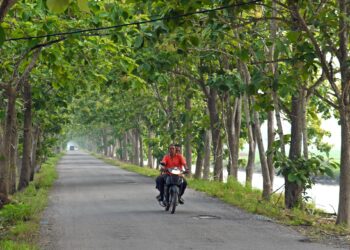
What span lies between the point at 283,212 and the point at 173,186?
9.05 feet

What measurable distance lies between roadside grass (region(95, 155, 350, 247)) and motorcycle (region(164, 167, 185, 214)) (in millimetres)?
2025

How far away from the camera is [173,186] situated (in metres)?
14.1

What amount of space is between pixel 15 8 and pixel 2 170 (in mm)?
5657

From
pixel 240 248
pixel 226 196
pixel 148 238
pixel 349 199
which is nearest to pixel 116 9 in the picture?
pixel 148 238

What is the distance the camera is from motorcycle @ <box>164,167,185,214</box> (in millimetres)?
14016

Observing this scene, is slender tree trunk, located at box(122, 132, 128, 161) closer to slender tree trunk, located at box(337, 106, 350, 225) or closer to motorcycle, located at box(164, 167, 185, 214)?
motorcycle, located at box(164, 167, 185, 214)

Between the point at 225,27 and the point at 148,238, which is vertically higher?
the point at 225,27

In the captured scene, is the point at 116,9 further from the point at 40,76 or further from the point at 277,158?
the point at 40,76

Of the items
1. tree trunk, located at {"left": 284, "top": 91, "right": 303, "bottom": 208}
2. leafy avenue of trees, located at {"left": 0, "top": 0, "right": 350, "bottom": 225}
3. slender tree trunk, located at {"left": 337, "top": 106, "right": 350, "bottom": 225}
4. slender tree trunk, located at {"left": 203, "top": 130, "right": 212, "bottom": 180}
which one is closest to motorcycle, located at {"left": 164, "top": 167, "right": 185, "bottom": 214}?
leafy avenue of trees, located at {"left": 0, "top": 0, "right": 350, "bottom": 225}

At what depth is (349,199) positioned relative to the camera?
12500 mm

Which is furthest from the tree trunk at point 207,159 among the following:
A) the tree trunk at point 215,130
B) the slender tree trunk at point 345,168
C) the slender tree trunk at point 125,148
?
the slender tree trunk at point 125,148

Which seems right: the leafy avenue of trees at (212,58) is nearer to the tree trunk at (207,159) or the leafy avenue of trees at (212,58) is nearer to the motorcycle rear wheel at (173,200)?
the tree trunk at (207,159)

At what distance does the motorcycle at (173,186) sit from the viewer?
14016 mm

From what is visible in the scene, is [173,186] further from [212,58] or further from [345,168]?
[212,58]
